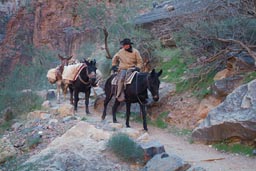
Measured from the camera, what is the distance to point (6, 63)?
35312 millimetres

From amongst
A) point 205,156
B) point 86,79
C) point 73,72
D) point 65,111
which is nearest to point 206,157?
point 205,156

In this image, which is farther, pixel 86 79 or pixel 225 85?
pixel 86 79

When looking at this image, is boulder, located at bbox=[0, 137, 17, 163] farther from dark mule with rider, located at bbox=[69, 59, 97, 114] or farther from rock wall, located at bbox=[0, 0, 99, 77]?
rock wall, located at bbox=[0, 0, 99, 77]

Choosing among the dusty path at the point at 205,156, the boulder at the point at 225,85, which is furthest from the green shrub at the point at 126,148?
the boulder at the point at 225,85

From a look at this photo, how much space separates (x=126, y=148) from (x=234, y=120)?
2.18 meters

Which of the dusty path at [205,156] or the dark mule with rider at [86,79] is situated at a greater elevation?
the dark mule with rider at [86,79]

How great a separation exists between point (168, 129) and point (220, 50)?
8.04 ft

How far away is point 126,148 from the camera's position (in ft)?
25.7

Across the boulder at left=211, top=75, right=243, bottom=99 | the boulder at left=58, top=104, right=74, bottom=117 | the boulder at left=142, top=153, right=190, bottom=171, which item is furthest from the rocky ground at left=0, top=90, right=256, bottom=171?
the boulder at left=211, top=75, right=243, bottom=99

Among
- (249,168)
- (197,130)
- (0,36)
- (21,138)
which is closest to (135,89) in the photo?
(197,130)

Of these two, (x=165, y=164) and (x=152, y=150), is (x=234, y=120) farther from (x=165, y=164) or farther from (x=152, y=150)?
(x=165, y=164)

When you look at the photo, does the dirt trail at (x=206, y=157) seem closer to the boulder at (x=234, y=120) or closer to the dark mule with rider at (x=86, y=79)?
the boulder at (x=234, y=120)

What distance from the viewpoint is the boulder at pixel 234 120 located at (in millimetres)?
8008

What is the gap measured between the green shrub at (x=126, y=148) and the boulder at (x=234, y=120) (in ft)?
5.68
